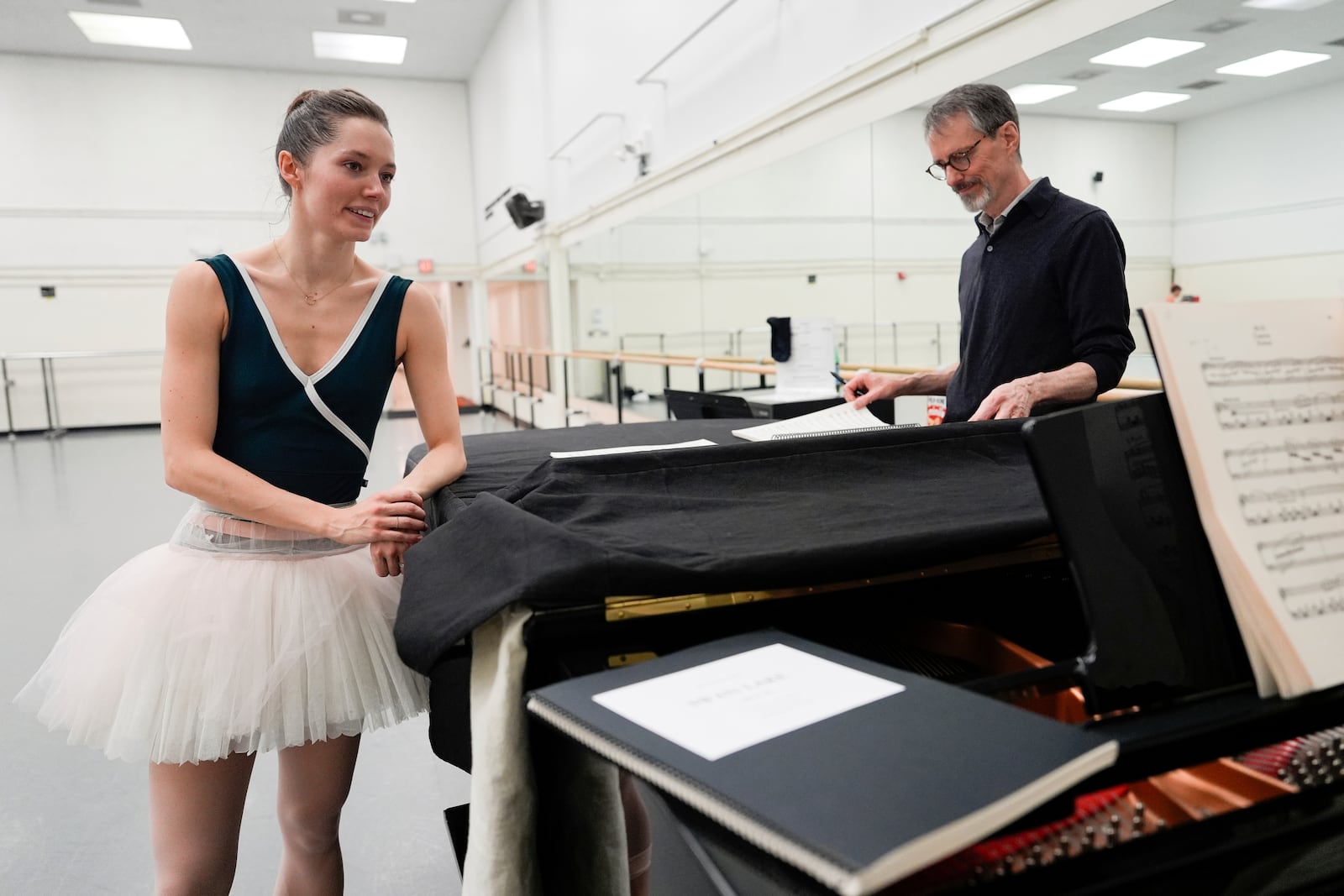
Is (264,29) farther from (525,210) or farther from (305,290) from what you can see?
(305,290)

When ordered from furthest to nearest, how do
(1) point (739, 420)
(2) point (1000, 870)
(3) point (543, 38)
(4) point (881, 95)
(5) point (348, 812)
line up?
(3) point (543, 38) → (4) point (881, 95) → (5) point (348, 812) → (1) point (739, 420) → (2) point (1000, 870)

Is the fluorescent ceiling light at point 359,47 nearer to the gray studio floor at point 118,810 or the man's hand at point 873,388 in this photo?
the gray studio floor at point 118,810

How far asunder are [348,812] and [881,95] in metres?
3.22

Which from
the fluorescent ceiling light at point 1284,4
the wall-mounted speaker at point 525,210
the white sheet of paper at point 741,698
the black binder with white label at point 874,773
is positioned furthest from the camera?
the wall-mounted speaker at point 525,210

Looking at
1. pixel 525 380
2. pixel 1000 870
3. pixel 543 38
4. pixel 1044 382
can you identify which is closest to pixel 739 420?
pixel 1044 382

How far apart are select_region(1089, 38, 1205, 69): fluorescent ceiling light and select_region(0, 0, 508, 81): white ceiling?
28.9 ft

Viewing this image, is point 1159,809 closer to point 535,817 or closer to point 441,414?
point 535,817

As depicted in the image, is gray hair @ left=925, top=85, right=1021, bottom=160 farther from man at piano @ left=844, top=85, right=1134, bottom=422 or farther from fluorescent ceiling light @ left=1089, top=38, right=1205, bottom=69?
fluorescent ceiling light @ left=1089, top=38, right=1205, bottom=69

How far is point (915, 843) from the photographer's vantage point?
1.30 ft

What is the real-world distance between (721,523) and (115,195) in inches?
503

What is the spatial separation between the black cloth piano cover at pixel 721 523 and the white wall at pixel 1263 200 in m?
1.83

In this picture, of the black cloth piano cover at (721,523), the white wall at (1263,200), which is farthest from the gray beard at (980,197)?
the white wall at (1263,200)

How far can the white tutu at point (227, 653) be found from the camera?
1102 mm

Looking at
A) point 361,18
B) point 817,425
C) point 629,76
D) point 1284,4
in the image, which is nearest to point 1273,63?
point 1284,4
